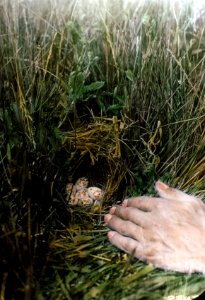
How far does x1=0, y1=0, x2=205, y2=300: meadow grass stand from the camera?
5.11ft

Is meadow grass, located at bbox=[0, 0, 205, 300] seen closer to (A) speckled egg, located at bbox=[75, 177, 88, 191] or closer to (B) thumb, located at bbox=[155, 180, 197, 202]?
(A) speckled egg, located at bbox=[75, 177, 88, 191]

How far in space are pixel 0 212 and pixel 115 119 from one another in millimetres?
571

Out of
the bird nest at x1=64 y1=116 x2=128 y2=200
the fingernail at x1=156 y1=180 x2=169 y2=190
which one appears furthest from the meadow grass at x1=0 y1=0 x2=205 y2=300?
the fingernail at x1=156 y1=180 x2=169 y2=190

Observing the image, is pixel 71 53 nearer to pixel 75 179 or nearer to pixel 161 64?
pixel 161 64

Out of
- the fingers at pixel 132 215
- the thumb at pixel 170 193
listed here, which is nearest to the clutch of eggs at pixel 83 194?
the fingers at pixel 132 215

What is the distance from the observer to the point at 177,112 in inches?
80.3

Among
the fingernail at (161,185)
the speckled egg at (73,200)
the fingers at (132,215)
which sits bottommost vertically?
the speckled egg at (73,200)

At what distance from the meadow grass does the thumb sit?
0.13m

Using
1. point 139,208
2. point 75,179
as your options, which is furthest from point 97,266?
point 75,179

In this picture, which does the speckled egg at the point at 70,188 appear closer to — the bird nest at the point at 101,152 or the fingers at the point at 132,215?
the bird nest at the point at 101,152

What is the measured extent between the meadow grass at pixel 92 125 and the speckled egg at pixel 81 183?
2 cm

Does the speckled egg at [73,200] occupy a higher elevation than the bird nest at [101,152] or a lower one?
lower

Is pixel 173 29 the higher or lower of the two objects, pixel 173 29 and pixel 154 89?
the higher

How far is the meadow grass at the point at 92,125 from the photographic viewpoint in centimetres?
156
